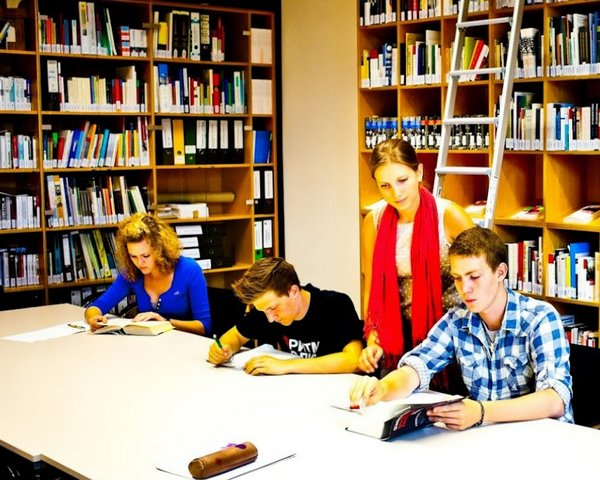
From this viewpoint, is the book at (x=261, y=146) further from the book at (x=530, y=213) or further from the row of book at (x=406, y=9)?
the book at (x=530, y=213)

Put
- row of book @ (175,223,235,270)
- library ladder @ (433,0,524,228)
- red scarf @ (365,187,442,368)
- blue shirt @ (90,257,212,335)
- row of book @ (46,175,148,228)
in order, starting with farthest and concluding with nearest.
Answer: row of book @ (175,223,235,270) < row of book @ (46,175,148,228) < library ladder @ (433,0,524,228) < blue shirt @ (90,257,212,335) < red scarf @ (365,187,442,368)

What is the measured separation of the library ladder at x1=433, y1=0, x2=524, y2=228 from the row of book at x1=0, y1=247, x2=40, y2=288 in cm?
261

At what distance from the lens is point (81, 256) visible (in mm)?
6246

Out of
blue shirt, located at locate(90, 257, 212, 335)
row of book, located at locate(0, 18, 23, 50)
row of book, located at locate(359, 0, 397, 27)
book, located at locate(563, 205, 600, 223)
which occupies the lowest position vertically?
Result: blue shirt, located at locate(90, 257, 212, 335)

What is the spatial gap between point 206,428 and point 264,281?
2.32 ft

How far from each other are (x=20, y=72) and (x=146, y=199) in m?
1.17

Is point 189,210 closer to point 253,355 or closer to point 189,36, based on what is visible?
point 189,36

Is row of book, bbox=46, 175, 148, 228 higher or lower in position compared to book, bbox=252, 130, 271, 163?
lower

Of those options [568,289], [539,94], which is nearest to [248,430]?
[568,289]

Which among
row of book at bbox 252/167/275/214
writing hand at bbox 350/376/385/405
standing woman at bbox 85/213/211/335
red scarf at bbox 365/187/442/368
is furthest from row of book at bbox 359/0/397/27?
writing hand at bbox 350/376/385/405

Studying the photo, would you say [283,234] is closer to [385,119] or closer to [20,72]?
[385,119]

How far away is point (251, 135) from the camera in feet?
22.5

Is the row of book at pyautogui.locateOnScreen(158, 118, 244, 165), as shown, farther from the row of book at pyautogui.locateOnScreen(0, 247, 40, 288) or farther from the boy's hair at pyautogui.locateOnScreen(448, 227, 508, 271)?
the boy's hair at pyautogui.locateOnScreen(448, 227, 508, 271)

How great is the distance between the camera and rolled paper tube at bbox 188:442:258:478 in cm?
232
